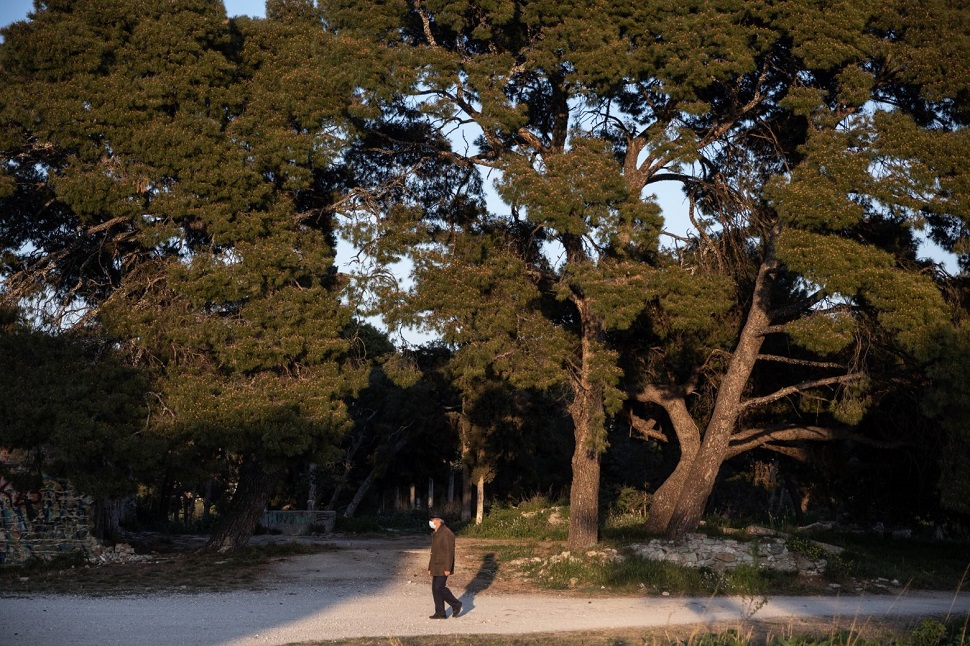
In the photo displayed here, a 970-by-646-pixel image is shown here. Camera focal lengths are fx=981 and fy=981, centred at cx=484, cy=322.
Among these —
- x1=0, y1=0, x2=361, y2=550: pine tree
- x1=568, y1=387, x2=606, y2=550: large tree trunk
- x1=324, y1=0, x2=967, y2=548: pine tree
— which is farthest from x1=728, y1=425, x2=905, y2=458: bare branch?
x1=0, y1=0, x2=361, y2=550: pine tree

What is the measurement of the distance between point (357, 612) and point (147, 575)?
5.17m

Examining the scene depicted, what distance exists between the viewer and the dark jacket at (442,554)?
12.3 meters

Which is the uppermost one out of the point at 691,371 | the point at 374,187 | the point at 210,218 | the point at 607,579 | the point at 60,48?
the point at 60,48

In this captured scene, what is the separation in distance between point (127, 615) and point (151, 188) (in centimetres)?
936

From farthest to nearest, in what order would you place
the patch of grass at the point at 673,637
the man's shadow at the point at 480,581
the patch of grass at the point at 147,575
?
the patch of grass at the point at 147,575 → the man's shadow at the point at 480,581 → the patch of grass at the point at 673,637

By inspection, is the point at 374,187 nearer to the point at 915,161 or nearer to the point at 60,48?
the point at 60,48

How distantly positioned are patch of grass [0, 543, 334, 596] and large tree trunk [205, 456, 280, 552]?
91 cm

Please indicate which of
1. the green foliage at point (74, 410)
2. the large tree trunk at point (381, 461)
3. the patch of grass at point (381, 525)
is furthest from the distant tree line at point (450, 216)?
the large tree trunk at point (381, 461)

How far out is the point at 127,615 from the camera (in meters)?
11.9

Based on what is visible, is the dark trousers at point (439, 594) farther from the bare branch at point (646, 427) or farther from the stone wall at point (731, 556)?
the bare branch at point (646, 427)

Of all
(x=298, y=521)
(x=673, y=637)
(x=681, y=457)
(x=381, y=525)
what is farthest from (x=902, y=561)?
(x=381, y=525)

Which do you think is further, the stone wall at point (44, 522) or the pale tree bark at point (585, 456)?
the pale tree bark at point (585, 456)

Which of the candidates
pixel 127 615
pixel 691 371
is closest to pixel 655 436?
pixel 691 371

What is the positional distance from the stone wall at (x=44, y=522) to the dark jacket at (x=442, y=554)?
8.77m
